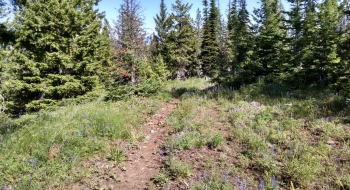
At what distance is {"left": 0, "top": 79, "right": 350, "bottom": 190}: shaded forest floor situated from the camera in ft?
13.1

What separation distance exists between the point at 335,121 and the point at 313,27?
6988 mm

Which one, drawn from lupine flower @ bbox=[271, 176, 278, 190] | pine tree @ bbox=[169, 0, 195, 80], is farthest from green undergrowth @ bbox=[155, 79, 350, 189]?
pine tree @ bbox=[169, 0, 195, 80]

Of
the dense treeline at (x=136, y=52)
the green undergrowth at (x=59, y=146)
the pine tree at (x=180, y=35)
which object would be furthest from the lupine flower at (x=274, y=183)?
the pine tree at (x=180, y=35)

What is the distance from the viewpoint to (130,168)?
4.93 m

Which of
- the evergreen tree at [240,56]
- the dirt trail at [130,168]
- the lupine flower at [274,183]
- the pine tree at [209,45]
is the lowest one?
the dirt trail at [130,168]

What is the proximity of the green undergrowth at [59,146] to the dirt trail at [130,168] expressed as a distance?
196mm

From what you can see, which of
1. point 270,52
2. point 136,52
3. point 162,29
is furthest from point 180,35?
point 270,52

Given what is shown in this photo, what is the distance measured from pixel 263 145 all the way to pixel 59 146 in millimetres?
5114

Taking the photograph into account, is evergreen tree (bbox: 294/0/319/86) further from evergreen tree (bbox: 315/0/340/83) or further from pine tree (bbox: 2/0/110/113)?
pine tree (bbox: 2/0/110/113)

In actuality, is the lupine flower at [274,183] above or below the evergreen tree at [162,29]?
below

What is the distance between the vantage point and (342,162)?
4.00m

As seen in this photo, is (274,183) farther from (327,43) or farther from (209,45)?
(209,45)

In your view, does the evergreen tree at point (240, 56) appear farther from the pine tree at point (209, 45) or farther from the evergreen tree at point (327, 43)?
the pine tree at point (209, 45)

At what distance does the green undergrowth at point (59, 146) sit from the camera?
14.4 feet
